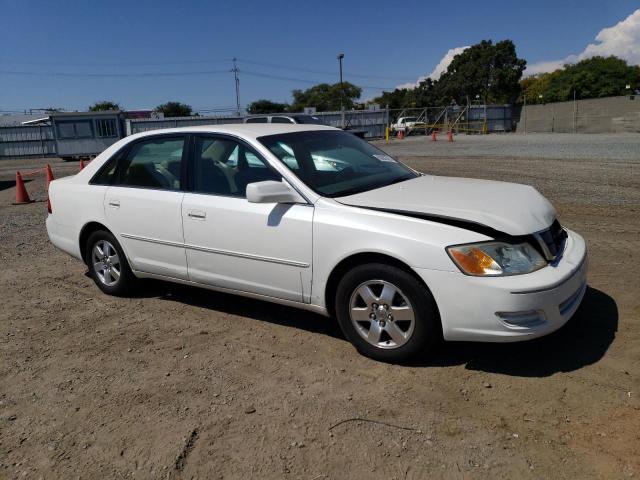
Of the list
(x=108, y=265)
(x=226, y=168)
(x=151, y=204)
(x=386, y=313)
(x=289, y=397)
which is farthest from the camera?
(x=108, y=265)

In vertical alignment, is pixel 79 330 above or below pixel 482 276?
below

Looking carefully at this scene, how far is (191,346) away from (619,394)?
2.87m

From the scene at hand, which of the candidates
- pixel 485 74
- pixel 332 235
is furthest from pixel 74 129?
pixel 485 74

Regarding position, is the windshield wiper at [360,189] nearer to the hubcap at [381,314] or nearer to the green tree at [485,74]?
the hubcap at [381,314]

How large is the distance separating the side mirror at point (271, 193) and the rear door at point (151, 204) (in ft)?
3.24

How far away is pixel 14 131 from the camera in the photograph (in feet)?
110

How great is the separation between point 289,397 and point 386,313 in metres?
0.82

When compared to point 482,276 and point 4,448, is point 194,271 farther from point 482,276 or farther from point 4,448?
point 482,276

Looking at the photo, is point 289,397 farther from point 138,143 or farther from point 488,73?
point 488,73

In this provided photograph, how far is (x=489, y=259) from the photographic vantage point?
328 cm

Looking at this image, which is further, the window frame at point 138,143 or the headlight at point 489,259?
the window frame at point 138,143

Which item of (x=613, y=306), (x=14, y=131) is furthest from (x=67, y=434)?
(x=14, y=131)

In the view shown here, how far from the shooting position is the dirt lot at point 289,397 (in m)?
2.69

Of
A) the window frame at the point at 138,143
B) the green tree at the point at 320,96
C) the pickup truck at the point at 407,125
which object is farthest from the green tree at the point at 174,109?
the window frame at the point at 138,143
